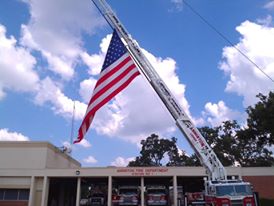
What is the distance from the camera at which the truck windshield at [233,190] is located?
20234 mm

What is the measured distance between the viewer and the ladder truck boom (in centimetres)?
2162

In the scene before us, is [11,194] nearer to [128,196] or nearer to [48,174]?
[48,174]

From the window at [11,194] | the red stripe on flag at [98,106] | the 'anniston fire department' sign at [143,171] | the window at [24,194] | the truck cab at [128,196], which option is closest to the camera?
the red stripe on flag at [98,106]

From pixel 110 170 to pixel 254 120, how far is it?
1781 centimetres

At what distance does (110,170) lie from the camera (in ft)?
123

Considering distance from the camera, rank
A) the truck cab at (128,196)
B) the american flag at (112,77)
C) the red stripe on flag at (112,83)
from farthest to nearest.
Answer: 1. the truck cab at (128,196)
2. the red stripe on flag at (112,83)
3. the american flag at (112,77)

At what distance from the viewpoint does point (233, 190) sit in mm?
20375

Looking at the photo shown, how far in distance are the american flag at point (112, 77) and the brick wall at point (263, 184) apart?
20502 mm

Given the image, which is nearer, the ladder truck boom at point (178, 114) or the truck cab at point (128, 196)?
the ladder truck boom at point (178, 114)

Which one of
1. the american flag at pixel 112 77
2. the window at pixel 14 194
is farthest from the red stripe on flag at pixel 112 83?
the window at pixel 14 194

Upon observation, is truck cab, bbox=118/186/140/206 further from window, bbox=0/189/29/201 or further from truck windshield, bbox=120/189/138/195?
window, bbox=0/189/29/201

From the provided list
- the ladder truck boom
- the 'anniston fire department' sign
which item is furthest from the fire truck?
the 'anniston fire department' sign

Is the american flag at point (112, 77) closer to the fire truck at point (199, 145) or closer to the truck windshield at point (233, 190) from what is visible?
the fire truck at point (199, 145)

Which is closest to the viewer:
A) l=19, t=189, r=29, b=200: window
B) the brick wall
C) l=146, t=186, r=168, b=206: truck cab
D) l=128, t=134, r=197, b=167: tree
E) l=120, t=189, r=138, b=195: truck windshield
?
l=146, t=186, r=168, b=206: truck cab
